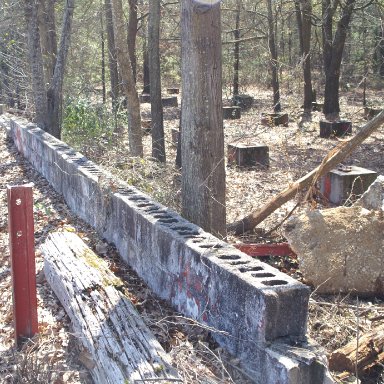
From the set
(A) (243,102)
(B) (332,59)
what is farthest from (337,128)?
(A) (243,102)

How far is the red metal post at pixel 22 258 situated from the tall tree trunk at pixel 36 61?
35.3 ft

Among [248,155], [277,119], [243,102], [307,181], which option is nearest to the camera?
[307,181]

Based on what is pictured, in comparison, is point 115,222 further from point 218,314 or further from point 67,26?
point 67,26

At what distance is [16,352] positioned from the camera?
197 inches

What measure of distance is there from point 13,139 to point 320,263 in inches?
506

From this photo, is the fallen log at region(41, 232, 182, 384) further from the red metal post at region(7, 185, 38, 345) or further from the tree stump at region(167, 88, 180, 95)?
the tree stump at region(167, 88, 180, 95)

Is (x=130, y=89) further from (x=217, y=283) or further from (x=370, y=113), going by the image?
(x=370, y=113)

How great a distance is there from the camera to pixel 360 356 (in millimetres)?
4859

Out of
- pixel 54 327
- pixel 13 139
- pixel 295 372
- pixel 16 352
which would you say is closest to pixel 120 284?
pixel 54 327

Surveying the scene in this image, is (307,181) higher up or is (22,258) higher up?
(307,181)

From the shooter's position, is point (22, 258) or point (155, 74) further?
point (155, 74)

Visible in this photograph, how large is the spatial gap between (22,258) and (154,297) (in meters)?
1.55

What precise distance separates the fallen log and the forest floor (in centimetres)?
16

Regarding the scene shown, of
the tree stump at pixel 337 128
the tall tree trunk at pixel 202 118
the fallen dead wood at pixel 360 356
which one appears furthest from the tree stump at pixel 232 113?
the fallen dead wood at pixel 360 356
